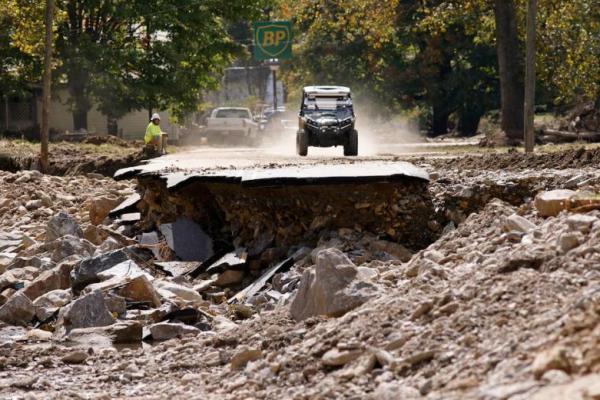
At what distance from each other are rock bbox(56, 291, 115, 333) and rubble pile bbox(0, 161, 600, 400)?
0.01m

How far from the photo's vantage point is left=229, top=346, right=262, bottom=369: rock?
29.6 feet

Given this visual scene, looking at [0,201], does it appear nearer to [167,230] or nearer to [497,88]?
[167,230]

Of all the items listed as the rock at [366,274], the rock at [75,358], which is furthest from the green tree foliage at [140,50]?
the rock at [75,358]

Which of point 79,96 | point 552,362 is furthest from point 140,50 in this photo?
point 552,362

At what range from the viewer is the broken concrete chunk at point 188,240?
16.7 metres

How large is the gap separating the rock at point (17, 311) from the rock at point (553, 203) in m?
5.21

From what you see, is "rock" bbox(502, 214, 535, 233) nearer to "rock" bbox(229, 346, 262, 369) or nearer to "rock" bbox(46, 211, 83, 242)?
"rock" bbox(229, 346, 262, 369)

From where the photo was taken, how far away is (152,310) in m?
12.5

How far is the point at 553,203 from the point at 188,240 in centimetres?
753

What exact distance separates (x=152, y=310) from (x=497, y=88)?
42.4m

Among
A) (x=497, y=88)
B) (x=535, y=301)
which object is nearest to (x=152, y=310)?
(x=535, y=301)

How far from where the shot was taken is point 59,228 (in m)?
17.5

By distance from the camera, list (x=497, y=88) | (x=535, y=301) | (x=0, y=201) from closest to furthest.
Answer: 1. (x=535, y=301)
2. (x=0, y=201)
3. (x=497, y=88)

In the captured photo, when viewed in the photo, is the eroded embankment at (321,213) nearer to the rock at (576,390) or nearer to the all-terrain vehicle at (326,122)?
the rock at (576,390)
